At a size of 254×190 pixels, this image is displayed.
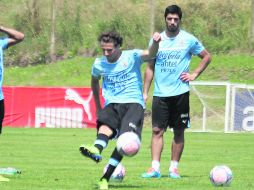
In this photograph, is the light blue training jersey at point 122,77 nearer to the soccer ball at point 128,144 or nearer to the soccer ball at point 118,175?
the soccer ball at point 128,144

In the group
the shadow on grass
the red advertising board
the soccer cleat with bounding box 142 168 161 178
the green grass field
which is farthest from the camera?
the red advertising board

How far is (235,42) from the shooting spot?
45312mm

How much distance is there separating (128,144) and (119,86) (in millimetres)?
1013

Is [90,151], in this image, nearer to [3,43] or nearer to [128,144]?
[128,144]

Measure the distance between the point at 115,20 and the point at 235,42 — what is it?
281 inches

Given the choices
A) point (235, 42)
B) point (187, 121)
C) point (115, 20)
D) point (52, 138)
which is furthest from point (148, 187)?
point (115, 20)

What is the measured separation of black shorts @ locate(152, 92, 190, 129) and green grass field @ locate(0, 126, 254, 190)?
29.5 inches

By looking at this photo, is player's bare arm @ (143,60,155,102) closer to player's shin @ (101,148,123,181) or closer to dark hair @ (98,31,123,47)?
dark hair @ (98,31,123,47)

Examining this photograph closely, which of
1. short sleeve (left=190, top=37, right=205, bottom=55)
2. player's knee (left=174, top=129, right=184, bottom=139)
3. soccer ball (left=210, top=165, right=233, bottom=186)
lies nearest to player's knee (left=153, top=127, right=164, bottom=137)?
player's knee (left=174, top=129, right=184, bottom=139)

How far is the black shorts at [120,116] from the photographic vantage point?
34.8 ft

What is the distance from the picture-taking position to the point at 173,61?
1243 centimetres

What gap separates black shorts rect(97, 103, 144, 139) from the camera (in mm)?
10609

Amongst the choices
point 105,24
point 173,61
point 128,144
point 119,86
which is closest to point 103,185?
point 128,144

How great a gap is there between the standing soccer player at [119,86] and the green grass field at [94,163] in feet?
2.40
